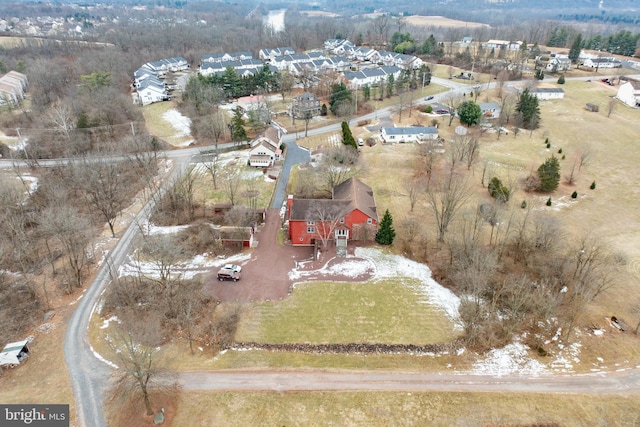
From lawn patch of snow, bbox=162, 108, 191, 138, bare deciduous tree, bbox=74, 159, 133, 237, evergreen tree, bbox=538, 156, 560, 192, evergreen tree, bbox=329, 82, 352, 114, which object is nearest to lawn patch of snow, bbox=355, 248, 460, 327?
evergreen tree, bbox=538, 156, 560, 192

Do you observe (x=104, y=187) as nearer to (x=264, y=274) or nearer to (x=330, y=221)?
(x=264, y=274)

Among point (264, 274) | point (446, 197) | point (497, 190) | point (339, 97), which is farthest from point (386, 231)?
point (339, 97)

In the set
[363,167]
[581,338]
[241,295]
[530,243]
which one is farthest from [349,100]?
[581,338]

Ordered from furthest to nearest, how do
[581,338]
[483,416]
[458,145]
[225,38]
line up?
[225,38]
[458,145]
[581,338]
[483,416]

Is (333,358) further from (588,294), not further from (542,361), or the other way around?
(588,294)

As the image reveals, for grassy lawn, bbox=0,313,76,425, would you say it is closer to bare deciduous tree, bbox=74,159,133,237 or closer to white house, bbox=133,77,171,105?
bare deciduous tree, bbox=74,159,133,237

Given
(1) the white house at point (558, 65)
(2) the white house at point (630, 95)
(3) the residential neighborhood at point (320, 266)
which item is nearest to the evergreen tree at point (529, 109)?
(3) the residential neighborhood at point (320, 266)
